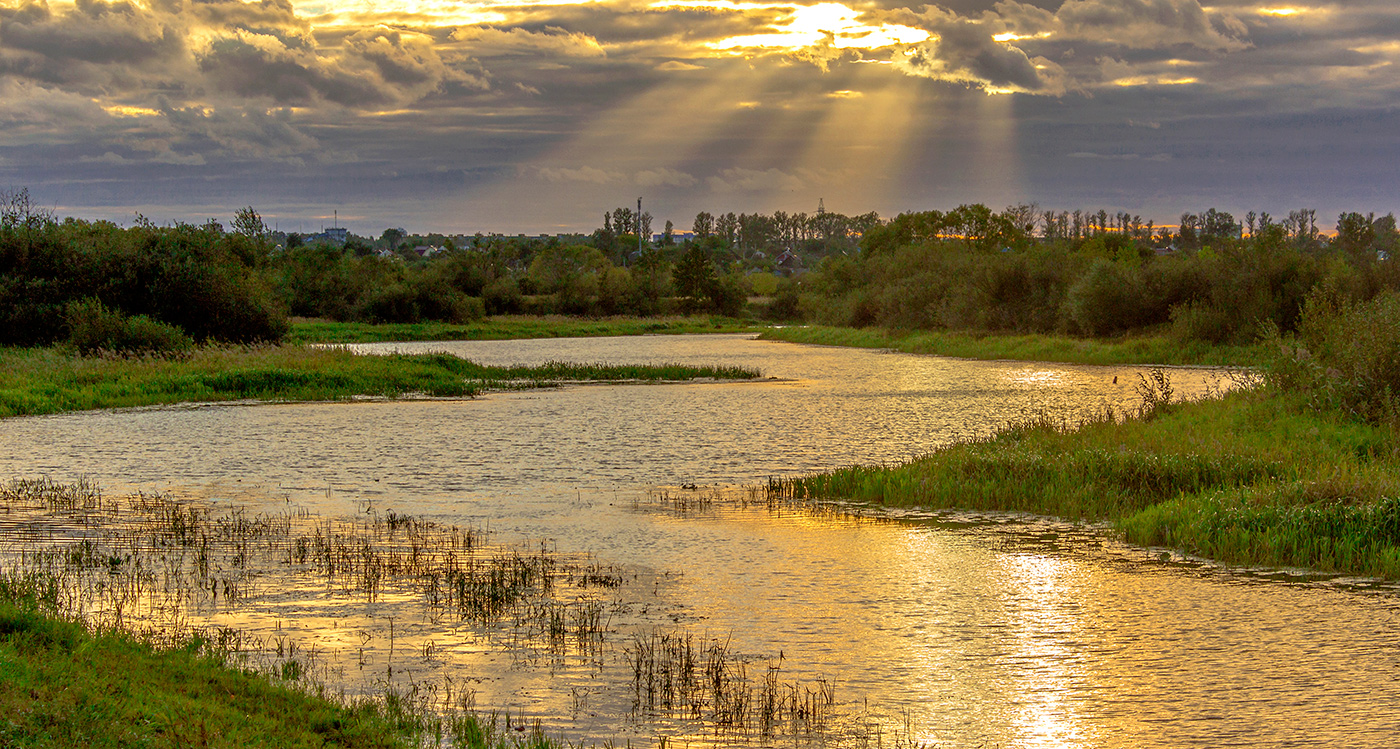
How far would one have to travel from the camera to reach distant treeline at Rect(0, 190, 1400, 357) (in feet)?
137

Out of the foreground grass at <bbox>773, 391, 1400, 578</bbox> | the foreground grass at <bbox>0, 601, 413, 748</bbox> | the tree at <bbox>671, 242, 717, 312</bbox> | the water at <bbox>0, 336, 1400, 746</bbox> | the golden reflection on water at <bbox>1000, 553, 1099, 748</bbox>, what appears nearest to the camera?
the foreground grass at <bbox>0, 601, 413, 748</bbox>

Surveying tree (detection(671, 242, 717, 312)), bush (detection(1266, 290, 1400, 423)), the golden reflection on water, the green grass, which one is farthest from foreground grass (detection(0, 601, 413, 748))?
tree (detection(671, 242, 717, 312))

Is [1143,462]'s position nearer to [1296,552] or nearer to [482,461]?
[1296,552]

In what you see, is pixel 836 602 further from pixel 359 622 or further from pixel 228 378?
pixel 228 378

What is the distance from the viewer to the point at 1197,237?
154250mm

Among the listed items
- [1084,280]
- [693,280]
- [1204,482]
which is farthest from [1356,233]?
[1204,482]

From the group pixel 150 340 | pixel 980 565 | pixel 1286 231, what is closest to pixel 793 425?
pixel 980 565

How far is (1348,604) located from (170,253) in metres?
42.8

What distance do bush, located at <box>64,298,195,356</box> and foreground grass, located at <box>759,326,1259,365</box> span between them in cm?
4157

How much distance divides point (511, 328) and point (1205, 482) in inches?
3367

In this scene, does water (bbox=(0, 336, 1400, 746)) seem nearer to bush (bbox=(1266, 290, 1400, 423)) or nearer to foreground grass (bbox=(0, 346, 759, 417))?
foreground grass (bbox=(0, 346, 759, 417))

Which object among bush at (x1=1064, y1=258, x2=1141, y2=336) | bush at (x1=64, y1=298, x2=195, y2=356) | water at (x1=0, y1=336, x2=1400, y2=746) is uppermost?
bush at (x1=1064, y1=258, x2=1141, y2=336)

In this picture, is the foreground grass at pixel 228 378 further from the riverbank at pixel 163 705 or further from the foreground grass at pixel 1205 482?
the riverbank at pixel 163 705

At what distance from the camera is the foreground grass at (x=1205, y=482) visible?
13.0 meters
